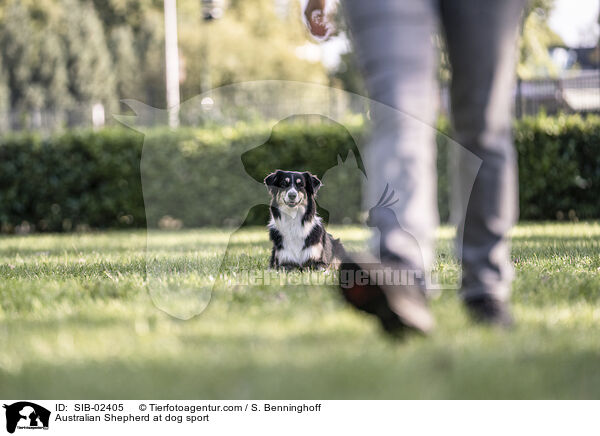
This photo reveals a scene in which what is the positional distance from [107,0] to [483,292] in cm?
4752

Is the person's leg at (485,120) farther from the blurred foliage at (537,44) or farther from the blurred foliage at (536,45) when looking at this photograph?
the blurred foliage at (537,44)

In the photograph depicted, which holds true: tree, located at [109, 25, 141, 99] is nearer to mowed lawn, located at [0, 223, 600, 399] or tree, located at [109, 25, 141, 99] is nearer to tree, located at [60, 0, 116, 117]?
tree, located at [60, 0, 116, 117]

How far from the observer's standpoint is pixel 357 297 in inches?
86.0

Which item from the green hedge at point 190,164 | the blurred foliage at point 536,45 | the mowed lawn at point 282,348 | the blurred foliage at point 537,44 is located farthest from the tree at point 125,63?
the mowed lawn at point 282,348

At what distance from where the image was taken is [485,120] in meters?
2.44

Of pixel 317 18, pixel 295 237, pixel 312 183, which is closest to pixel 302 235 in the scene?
pixel 295 237

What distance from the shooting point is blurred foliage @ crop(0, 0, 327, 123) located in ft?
122

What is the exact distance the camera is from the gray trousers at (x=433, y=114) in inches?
89.5

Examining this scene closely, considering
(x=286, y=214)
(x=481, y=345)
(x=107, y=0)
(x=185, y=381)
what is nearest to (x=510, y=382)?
(x=481, y=345)

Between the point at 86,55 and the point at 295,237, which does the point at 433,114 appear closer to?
the point at 295,237
